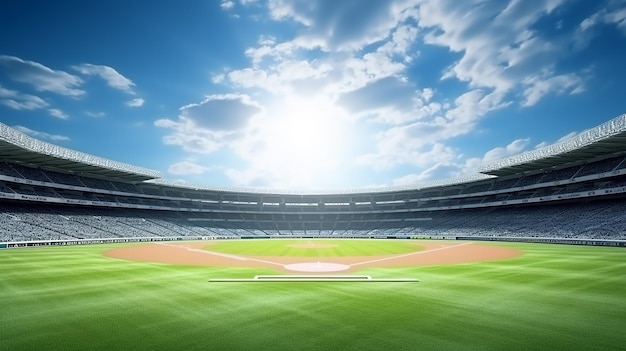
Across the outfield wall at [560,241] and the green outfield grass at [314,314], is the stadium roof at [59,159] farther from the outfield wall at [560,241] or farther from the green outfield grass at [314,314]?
the outfield wall at [560,241]

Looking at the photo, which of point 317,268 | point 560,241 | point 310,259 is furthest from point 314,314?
point 560,241

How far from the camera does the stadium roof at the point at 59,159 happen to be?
39312 mm

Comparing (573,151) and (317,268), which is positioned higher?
(573,151)

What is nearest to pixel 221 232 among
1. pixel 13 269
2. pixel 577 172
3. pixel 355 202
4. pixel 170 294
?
pixel 355 202

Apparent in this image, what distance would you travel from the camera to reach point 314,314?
930 centimetres

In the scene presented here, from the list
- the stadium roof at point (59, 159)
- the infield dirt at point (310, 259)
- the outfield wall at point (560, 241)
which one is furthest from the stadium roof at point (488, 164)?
the infield dirt at point (310, 259)

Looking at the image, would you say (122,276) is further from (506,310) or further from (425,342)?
(506,310)

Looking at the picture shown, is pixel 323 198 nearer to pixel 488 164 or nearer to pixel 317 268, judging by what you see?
pixel 488 164

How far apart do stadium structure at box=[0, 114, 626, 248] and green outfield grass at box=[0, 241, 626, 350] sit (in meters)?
34.0

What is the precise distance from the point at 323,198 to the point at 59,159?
64117mm

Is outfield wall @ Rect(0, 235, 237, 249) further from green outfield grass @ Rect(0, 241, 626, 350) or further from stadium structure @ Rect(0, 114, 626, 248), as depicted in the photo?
green outfield grass @ Rect(0, 241, 626, 350)

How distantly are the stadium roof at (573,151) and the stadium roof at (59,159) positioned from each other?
67272 mm

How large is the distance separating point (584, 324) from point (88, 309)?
14.7 metres

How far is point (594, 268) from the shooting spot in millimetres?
18172
